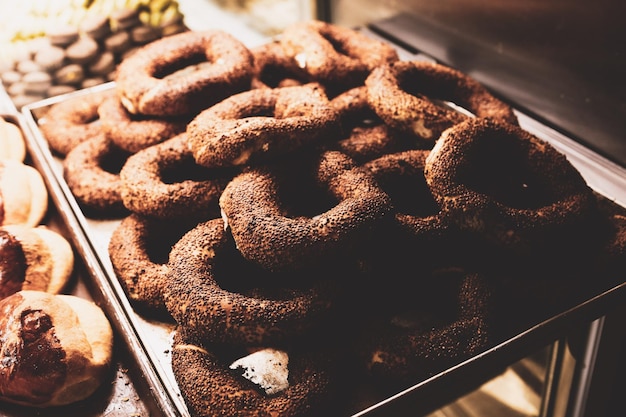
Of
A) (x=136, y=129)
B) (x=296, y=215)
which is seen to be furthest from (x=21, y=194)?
(x=296, y=215)

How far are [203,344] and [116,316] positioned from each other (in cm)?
38

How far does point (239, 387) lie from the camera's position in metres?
1.74

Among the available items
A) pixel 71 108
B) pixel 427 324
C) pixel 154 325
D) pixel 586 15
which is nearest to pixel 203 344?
pixel 154 325

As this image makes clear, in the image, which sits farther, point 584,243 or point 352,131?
point 352,131

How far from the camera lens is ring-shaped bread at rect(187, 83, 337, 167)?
6.84ft

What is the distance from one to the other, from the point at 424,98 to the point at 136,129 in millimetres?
1273

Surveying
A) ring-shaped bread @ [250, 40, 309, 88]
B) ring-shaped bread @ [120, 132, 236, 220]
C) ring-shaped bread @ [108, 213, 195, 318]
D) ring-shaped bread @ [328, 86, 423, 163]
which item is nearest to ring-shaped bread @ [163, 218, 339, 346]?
ring-shaped bread @ [108, 213, 195, 318]

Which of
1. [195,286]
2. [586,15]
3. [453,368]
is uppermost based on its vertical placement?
Answer: [586,15]

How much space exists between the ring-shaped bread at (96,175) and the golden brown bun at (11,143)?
20 centimetres

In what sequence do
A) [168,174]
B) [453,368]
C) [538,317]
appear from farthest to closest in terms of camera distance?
1. [168,174]
2. [538,317]
3. [453,368]

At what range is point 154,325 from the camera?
2072 mm

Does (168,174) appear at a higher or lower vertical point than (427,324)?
higher

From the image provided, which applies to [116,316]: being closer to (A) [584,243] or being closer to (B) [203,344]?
(B) [203,344]

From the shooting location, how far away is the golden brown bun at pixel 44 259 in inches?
85.5
